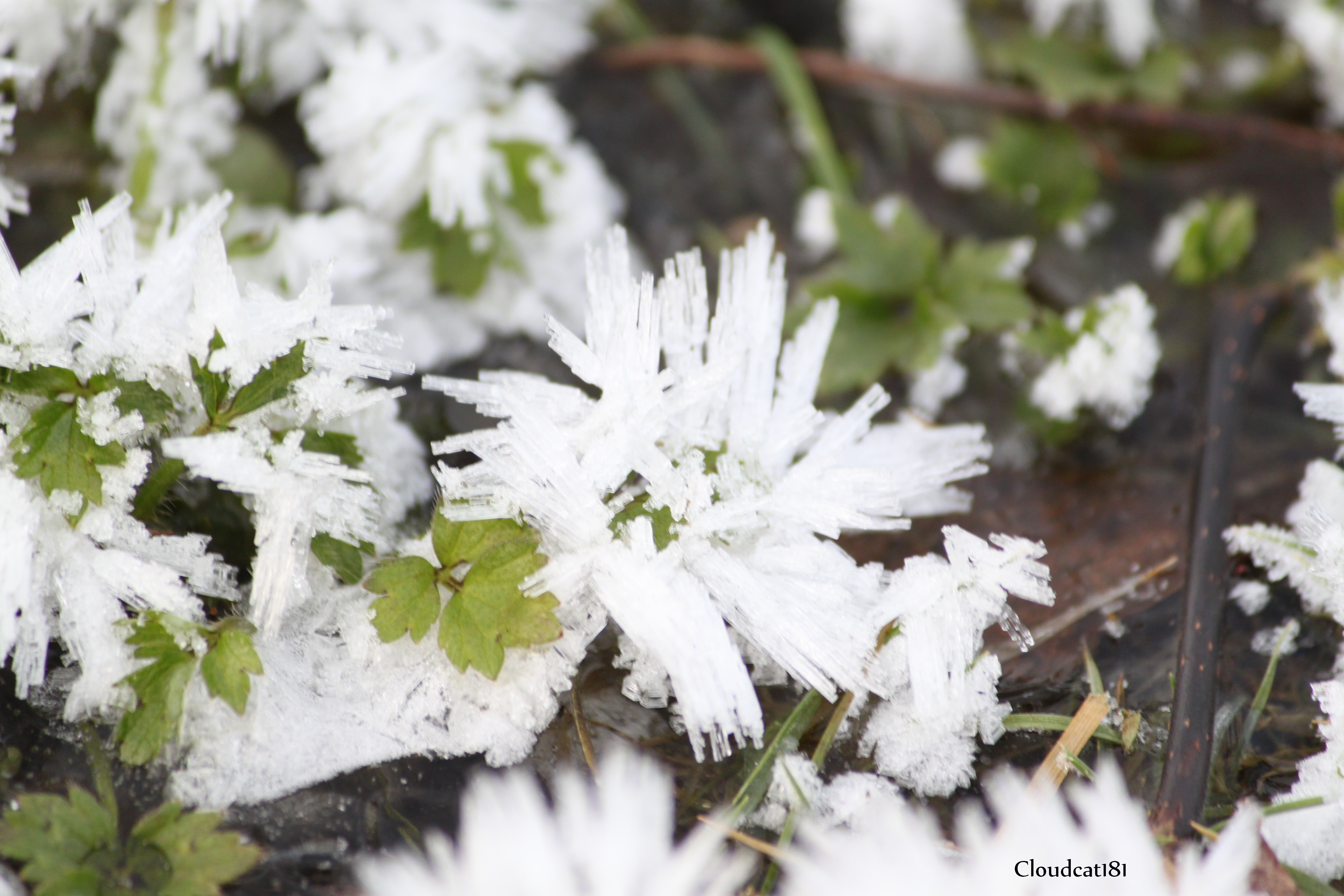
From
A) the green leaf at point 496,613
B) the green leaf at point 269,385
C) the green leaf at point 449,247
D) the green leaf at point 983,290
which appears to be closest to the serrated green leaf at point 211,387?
the green leaf at point 269,385

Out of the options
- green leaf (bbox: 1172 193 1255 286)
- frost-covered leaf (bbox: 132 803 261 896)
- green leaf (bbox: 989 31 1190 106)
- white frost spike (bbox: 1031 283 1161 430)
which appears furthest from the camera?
green leaf (bbox: 989 31 1190 106)

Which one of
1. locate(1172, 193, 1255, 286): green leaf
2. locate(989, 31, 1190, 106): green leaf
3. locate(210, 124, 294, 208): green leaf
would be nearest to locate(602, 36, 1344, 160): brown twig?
locate(989, 31, 1190, 106): green leaf

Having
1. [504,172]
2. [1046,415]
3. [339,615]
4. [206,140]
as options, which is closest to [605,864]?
[339,615]

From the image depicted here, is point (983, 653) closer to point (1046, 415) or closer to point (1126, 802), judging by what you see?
point (1126, 802)

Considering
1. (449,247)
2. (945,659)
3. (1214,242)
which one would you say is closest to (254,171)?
(449,247)

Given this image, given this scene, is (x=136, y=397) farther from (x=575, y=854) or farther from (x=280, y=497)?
(x=575, y=854)

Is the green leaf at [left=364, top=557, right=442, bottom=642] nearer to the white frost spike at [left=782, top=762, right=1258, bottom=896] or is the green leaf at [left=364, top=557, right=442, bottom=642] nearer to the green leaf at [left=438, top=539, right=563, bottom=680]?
the green leaf at [left=438, top=539, right=563, bottom=680]
